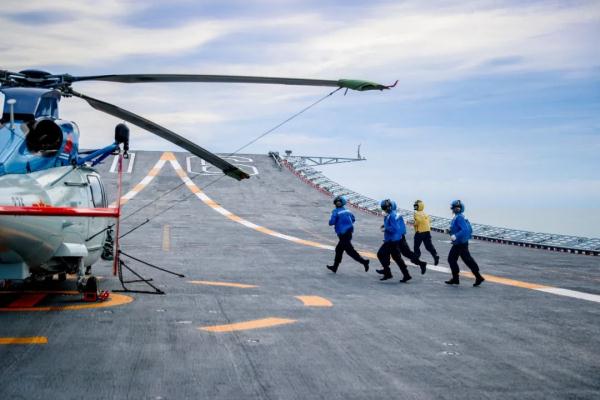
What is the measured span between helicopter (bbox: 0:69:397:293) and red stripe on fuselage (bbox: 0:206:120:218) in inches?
0.6

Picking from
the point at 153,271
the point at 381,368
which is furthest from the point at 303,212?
the point at 381,368

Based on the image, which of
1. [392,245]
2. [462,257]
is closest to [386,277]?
[392,245]

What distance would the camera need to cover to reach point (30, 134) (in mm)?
11438

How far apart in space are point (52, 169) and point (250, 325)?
4.62m

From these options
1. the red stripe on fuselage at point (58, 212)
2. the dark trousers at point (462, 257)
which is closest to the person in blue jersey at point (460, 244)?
the dark trousers at point (462, 257)

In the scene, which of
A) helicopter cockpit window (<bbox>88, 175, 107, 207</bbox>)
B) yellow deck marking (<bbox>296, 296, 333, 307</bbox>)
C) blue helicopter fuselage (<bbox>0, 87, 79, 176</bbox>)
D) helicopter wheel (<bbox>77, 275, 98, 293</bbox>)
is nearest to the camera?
blue helicopter fuselage (<bbox>0, 87, 79, 176</bbox>)

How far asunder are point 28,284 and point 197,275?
164 inches

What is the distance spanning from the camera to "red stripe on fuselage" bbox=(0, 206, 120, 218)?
9875 mm

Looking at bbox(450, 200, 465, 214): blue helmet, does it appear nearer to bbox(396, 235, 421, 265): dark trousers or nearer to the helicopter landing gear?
bbox(396, 235, 421, 265): dark trousers

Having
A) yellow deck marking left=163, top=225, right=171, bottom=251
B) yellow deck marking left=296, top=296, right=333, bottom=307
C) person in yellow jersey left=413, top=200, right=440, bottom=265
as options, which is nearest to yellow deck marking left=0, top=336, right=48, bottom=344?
yellow deck marking left=296, top=296, right=333, bottom=307

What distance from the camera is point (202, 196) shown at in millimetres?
44469

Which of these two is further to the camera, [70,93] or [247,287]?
[247,287]

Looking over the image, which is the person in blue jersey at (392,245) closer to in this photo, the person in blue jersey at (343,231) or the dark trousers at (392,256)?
the dark trousers at (392,256)

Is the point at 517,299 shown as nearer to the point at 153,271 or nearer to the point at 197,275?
the point at 197,275
